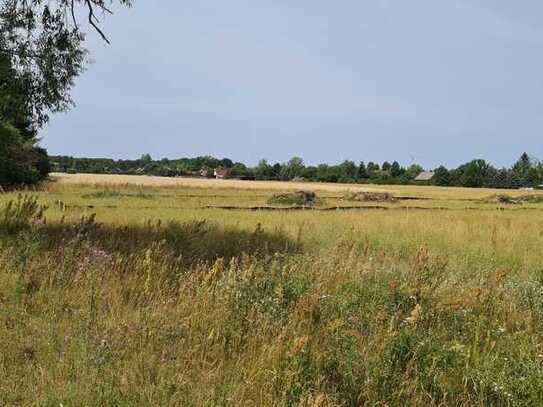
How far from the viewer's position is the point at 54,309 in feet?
15.7

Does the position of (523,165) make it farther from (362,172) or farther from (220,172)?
(220,172)

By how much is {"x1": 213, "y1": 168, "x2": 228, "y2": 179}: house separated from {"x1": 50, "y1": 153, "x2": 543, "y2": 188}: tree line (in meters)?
1.17

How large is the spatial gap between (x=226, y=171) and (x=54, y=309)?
14436 cm

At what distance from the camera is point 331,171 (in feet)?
489

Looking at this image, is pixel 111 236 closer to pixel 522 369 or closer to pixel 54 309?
pixel 54 309

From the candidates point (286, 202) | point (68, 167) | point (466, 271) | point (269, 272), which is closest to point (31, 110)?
point (269, 272)

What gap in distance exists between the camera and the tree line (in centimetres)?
13212

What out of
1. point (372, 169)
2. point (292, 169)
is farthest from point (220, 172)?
point (372, 169)

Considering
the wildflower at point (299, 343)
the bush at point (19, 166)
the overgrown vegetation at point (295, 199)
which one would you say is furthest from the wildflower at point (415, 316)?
the bush at point (19, 166)

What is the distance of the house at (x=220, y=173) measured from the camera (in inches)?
5663

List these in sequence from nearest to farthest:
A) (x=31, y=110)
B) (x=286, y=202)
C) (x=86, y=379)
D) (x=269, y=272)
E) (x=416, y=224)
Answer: (x=86, y=379)
(x=269, y=272)
(x=31, y=110)
(x=416, y=224)
(x=286, y=202)

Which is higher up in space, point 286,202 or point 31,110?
point 31,110

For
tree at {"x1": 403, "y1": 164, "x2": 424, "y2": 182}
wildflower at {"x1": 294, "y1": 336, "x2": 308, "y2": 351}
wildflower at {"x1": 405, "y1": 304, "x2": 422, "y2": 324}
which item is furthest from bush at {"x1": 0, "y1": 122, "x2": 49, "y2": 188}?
tree at {"x1": 403, "y1": 164, "x2": 424, "y2": 182}

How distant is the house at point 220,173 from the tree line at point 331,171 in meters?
1.17
